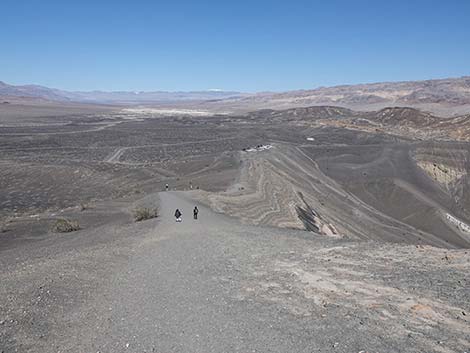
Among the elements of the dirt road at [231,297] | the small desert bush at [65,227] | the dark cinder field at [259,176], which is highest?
the dirt road at [231,297]

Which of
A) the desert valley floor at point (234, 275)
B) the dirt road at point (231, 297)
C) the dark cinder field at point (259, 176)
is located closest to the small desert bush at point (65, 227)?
the desert valley floor at point (234, 275)

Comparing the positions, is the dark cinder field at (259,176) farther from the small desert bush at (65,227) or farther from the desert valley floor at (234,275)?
Answer: the small desert bush at (65,227)

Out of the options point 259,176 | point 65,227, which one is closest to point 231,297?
point 65,227

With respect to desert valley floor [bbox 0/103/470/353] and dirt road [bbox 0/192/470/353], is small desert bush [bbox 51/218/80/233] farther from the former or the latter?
dirt road [bbox 0/192/470/353]

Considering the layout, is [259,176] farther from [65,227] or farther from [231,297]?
[231,297]

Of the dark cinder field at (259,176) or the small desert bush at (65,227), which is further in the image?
the dark cinder field at (259,176)

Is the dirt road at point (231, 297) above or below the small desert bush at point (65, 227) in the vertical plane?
above

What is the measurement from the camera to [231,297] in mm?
10602

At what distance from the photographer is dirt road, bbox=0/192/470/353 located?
8.16 meters

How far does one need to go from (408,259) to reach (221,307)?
6.45 m

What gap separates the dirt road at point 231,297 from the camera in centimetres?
816

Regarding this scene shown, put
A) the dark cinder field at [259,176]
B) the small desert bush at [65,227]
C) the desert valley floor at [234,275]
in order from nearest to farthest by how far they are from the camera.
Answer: the desert valley floor at [234,275], the small desert bush at [65,227], the dark cinder field at [259,176]

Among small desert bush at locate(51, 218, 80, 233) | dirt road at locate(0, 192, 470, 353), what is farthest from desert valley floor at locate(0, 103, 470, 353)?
small desert bush at locate(51, 218, 80, 233)

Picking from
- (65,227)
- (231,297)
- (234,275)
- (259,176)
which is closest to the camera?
(231,297)
